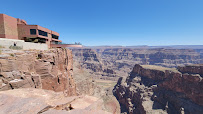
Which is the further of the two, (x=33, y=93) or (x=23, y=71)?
(x=23, y=71)

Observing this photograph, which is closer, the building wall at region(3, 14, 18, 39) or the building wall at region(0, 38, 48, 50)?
the building wall at region(0, 38, 48, 50)

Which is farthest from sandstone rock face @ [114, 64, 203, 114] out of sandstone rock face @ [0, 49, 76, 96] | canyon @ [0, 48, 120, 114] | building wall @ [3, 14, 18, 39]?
building wall @ [3, 14, 18, 39]

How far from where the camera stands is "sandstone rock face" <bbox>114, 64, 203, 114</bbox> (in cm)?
4193

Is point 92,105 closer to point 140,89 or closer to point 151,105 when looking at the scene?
point 151,105

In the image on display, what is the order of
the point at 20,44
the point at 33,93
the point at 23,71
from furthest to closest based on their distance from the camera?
the point at 20,44 → the point at 23,71 → the point at 33,93

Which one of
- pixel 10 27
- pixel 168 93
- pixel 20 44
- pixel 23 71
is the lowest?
pixel 168 93

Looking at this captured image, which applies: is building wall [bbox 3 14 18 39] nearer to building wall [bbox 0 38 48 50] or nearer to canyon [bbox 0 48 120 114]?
building wall [bbox 0 38 48 50]

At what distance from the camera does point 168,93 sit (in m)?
48.9

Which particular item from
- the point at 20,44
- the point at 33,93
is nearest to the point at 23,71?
the point at 33,93

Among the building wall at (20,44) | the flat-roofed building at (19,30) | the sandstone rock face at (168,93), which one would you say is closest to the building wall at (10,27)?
the flat-roofed building at (19,30)

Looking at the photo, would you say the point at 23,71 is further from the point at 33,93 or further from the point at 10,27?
the point at 10,27

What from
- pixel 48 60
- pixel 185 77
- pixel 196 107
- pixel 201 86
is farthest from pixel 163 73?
pixel 48 60

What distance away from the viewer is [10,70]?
1077 cm

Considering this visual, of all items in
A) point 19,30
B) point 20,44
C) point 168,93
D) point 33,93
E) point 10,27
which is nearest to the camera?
point 33,93
